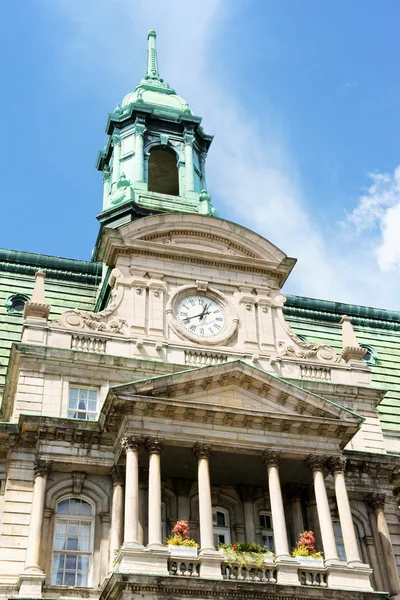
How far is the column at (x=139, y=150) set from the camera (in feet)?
146

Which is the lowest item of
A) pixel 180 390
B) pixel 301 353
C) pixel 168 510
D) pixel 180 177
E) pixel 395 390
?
pixel 168 510

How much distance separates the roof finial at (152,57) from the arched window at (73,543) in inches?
1244

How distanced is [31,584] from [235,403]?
29.1ft

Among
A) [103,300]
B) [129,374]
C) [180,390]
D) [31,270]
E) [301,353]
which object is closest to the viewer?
[180,390]

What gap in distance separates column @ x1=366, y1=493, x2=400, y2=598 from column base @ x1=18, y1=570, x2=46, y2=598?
39.4 feet

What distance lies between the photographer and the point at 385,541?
32062 mm

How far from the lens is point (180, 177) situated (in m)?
45.4

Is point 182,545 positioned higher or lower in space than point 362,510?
lower

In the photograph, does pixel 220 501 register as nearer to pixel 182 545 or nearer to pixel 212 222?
pixel 182 545

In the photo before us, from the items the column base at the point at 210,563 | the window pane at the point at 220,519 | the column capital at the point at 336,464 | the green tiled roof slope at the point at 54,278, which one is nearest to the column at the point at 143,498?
the column base at the point at 210,563

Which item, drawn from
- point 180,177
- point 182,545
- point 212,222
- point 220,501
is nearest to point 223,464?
point 220,501

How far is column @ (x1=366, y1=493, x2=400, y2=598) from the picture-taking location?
31.0 metres

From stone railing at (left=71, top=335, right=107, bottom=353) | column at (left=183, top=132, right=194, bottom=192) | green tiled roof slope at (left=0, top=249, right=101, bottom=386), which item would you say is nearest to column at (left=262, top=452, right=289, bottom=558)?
stone railing at (left=71, top=335, right=107, bottom=353)

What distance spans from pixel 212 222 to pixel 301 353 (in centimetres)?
676
